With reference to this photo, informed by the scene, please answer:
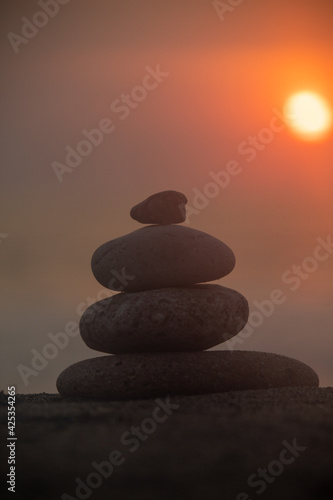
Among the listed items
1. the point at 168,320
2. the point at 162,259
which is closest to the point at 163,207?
the point at 162,259

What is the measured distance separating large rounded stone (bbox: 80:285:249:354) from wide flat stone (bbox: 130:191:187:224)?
6.64ft

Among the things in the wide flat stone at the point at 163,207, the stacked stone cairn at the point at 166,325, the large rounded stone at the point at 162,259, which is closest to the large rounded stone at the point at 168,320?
the stacked stone cairn at the point at 166,325

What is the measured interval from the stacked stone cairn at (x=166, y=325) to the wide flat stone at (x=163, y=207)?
27 mm

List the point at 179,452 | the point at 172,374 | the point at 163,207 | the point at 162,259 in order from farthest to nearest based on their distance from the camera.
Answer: the point at 163,207
the point at 162,259
the point at 172,374
the point at 179,452

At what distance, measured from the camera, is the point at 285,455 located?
6668 mm

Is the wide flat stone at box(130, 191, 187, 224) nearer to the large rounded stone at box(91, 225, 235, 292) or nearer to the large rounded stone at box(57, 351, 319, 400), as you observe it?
the large rounded stone at box(91, 225, 235, 292)

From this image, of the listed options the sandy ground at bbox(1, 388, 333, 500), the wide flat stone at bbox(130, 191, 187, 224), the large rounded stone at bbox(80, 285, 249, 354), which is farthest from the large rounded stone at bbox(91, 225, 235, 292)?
the sandy ground at bbox(1, 388, 333, 500)

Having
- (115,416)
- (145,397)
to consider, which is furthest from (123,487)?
(145,397)

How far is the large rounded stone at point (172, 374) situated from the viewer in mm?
11492

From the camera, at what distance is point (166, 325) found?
12.0 m

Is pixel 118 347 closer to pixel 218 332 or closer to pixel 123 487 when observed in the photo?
pixel 218 332

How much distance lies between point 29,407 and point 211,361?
4.01 metres

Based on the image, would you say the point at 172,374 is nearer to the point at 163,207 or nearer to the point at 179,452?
the point at 163,207

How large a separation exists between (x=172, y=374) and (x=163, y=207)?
434 centimetres
